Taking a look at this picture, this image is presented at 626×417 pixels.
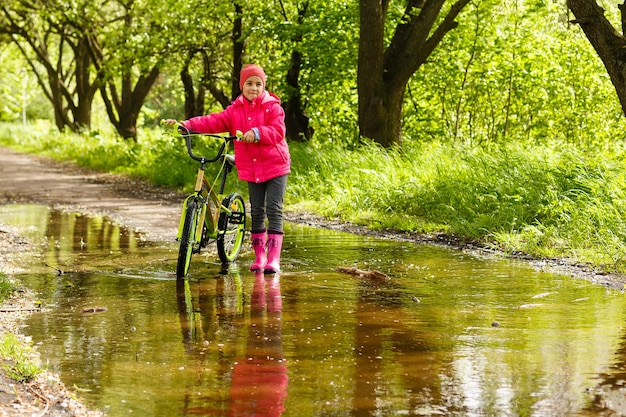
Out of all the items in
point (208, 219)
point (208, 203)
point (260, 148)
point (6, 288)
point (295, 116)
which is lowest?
point (6, 288)

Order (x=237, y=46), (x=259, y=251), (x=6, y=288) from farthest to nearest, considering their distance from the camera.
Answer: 1. (x=237, y=46)
2. (x=259, y=251)
3. (x=6, y=288)

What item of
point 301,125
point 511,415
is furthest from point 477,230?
point 301,125

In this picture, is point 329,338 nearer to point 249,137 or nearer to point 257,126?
point 249,137

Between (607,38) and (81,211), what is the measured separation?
857cm

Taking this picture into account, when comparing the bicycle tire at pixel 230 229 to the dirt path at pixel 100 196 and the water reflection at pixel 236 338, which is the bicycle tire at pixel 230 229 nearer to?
the water reflection at pixel 236 338

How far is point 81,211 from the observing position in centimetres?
1512

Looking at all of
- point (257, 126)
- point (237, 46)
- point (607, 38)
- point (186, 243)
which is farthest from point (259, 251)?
point (237, 46)

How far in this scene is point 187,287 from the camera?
7.85m

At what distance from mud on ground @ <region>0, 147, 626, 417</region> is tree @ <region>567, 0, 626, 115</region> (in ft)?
8.39

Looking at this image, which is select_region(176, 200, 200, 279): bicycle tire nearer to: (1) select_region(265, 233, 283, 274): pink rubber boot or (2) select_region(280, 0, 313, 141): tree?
(1) select_region(265, 233, 283, 274): pink rubber boot

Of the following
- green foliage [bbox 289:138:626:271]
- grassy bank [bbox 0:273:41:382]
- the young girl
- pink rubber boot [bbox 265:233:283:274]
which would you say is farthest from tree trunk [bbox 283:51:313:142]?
grassy bank [bbox 0:273:41:382]

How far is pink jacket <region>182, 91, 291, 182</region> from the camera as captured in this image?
340 inches

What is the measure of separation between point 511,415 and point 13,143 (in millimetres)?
48149

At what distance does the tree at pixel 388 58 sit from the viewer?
16328 mm
